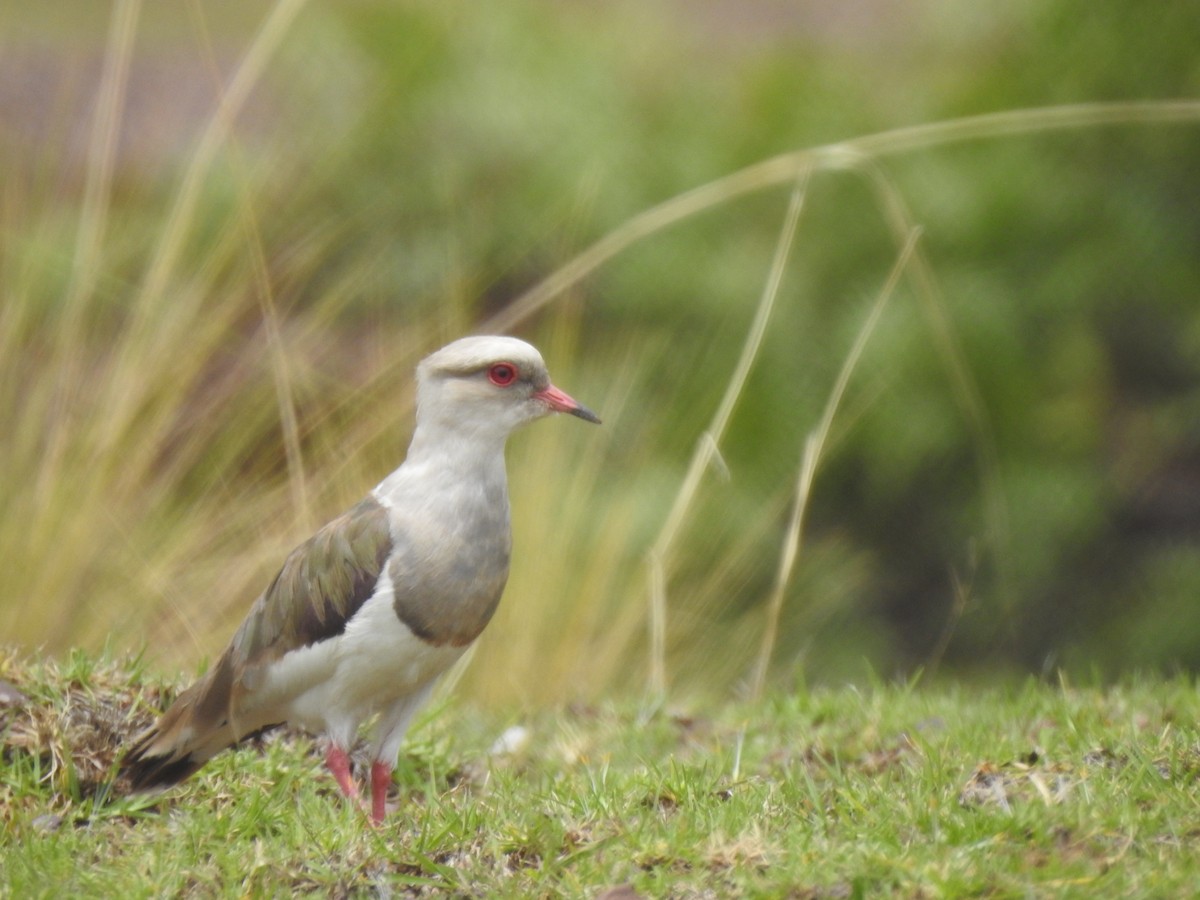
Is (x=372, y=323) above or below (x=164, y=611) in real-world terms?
above

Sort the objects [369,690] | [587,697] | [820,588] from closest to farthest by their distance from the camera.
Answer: [369,690], [587,697], [820,588]

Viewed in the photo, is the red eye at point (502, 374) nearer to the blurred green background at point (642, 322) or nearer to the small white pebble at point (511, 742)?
the small white pebble at point (511, 742)

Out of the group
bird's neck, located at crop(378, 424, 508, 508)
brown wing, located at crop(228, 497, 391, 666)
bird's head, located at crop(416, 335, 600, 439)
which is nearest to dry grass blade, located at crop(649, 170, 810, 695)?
bird's head, located at crop(416, 335, 600, 439)

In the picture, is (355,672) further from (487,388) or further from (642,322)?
(642,322)

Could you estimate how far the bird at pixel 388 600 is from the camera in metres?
4.55

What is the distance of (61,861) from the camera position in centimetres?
411

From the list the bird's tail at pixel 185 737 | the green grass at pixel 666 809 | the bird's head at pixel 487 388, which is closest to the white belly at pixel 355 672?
the bird's tail at pixel 185 737

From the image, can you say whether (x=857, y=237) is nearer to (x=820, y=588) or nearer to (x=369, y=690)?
(x=820, y=588)

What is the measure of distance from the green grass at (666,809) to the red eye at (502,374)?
119 cm

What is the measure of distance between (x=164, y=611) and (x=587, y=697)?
186 cm

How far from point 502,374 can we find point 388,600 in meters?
0.77

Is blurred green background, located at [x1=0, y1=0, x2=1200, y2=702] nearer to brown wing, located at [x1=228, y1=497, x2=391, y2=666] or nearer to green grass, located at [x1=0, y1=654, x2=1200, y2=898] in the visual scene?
green grass, located at [x1=0, y1=654, x2=1200, y2=898]

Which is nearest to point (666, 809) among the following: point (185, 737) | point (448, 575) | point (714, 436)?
point (448, 575)

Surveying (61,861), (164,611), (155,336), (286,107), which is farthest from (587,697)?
(286,107)
